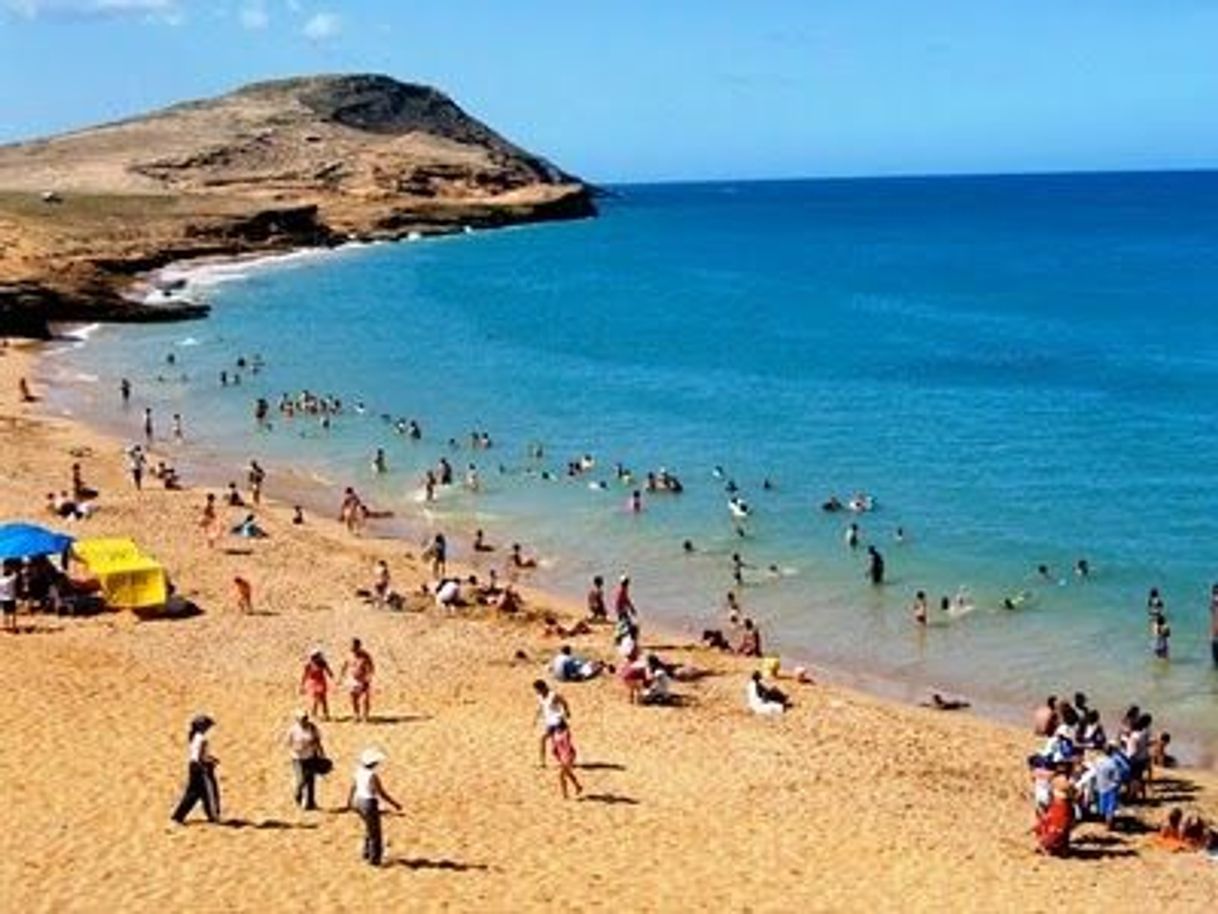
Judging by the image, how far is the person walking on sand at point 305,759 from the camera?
709 inches

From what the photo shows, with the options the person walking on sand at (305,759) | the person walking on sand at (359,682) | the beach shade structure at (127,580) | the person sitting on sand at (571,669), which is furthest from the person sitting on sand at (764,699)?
the beach shade structure at (127,580)

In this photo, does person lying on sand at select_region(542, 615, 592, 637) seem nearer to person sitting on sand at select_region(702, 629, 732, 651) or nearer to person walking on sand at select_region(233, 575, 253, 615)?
person sitting on sand at select_region(702, 629, 732, 651)

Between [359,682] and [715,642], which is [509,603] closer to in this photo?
[715,642]

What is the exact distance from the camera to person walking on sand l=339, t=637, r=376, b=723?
22.2 meters

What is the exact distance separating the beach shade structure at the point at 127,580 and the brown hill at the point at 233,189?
4670cm

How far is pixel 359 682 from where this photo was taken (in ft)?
73.0

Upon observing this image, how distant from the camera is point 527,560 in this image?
116ft

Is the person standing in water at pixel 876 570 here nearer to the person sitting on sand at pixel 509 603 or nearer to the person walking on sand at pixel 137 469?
the person sitting on sand at pixel 509 603

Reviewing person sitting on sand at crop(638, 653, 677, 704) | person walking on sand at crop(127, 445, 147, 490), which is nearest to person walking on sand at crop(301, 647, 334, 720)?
person sitting on sand at crop(638, 653, 677, 704)

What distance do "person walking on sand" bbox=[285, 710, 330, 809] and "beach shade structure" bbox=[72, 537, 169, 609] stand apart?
977 centimetres

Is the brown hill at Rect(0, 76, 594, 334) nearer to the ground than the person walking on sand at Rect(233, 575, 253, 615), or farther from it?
farther from it

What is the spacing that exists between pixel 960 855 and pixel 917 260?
112681 millimetres

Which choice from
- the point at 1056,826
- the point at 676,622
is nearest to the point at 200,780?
Answer: the point at 1056,826

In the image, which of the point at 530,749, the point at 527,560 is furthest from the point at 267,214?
the point at 530,749
